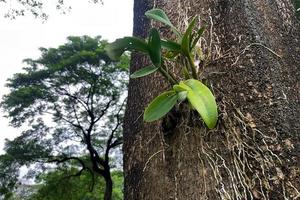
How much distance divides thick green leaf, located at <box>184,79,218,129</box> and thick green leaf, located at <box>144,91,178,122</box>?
4 cm

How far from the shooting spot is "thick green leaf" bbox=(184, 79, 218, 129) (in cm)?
65

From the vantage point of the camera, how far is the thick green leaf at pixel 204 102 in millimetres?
650

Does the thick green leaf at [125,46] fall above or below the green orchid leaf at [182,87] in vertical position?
above

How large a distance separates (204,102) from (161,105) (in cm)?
10

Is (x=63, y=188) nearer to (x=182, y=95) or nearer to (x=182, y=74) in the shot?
(x=182, y=74)

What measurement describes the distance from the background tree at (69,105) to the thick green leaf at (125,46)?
8889 millimetres

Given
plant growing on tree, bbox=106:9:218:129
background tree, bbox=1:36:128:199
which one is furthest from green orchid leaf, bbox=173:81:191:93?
background tree, bbox=1:36:128:199

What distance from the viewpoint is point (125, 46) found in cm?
80

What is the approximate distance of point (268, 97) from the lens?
0.74 meters

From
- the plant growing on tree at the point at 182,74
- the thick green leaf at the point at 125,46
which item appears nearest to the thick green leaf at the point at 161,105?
the plant growing on tree at the point at 182,74

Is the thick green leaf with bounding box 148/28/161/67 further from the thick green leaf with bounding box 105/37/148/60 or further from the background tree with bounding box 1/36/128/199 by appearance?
the background tree with bounding box 1/36/128/199

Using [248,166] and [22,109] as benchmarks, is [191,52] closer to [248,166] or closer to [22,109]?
[248,166]

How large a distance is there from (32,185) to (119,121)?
10.1 feet

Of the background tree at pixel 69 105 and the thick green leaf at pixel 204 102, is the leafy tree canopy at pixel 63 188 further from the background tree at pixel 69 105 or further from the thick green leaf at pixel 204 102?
the thick green leaf at pixel 204 102
